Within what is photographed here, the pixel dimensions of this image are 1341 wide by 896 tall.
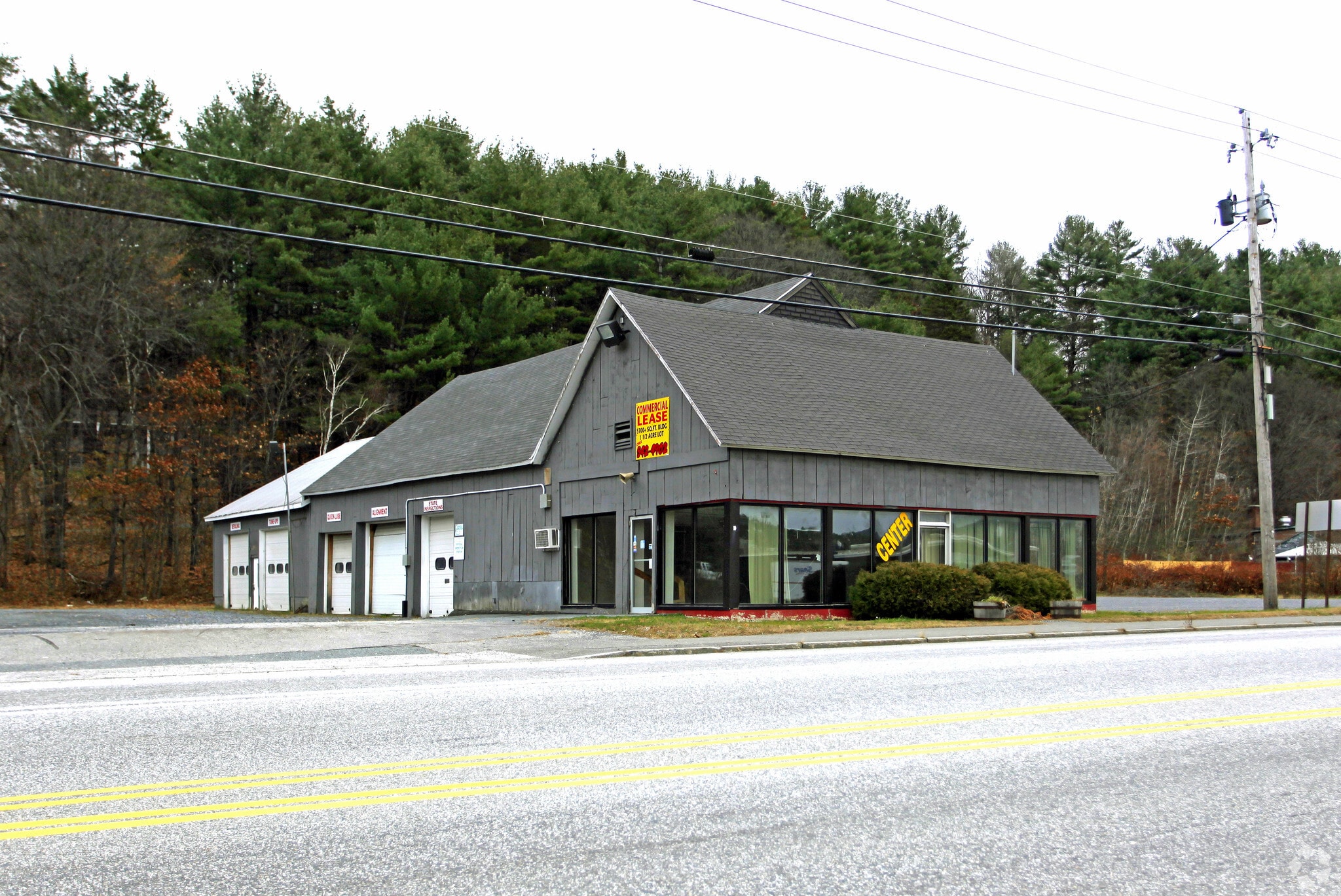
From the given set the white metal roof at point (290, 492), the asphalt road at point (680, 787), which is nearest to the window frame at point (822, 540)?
the asphalt road at point (680, 787)

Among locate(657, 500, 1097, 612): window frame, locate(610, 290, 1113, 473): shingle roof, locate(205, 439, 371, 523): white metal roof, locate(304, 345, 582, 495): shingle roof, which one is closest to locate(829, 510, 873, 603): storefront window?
locate(657, 500, 1097, 612): window frame

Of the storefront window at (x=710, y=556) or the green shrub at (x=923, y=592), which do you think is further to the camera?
the storefront window at (x=710, y=556)

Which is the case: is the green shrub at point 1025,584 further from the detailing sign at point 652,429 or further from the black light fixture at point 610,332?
the black light fixture at point 610,332

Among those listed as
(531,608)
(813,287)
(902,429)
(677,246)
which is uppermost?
(677,246)

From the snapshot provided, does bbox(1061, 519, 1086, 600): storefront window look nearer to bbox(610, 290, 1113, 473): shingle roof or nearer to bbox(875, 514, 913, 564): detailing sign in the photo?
bbox(610, 290, 1113, 473): shingle roof

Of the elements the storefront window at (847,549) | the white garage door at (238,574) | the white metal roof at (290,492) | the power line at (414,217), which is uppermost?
the power line at (414,217)

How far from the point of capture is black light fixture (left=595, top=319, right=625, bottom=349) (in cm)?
2783

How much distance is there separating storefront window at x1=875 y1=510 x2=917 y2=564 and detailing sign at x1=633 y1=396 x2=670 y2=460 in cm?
518

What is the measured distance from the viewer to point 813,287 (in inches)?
1399

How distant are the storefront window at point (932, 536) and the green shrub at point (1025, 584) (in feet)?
6.51

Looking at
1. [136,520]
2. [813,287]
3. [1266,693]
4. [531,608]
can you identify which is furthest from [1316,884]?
[136,520]

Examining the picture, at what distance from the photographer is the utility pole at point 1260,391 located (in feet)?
96.5

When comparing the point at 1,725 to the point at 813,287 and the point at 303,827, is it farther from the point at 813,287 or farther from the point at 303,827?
the point at 813,287

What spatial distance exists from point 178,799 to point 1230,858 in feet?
17.9
